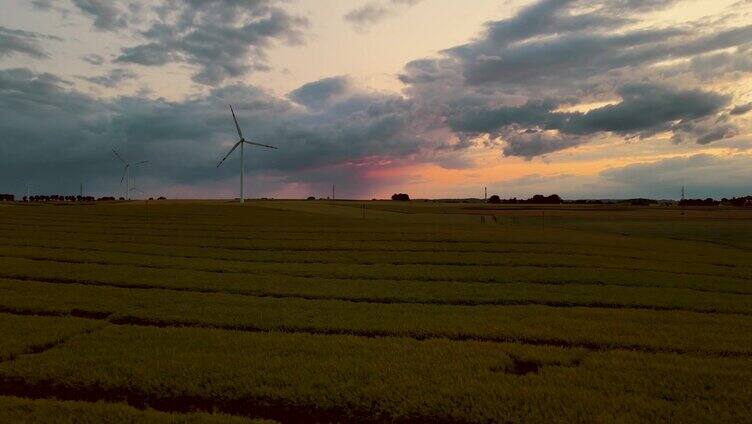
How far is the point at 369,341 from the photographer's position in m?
12.8

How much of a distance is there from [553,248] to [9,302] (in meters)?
31.8

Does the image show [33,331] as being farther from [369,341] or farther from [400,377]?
[400,377]

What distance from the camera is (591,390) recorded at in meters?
9.66

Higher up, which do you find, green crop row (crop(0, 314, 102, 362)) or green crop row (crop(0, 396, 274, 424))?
green crop row (crop(0, 314, 102, 362))

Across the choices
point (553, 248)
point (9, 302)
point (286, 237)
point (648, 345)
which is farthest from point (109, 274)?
point (553, 248)

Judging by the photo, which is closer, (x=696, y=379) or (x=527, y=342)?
(x=696, y=379)

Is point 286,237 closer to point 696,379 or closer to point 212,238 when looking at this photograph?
point 212,238

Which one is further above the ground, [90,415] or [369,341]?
[369,341]

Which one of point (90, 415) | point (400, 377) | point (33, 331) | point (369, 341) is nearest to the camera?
point (90, 415)

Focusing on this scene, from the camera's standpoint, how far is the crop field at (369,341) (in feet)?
30.0

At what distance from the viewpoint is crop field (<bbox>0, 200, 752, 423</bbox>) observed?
9.14 metres

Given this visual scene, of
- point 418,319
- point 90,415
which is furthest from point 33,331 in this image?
point 418,319

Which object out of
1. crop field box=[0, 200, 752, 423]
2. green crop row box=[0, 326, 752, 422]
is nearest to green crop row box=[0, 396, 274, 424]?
crop field box=[0, 200, 752, 423]

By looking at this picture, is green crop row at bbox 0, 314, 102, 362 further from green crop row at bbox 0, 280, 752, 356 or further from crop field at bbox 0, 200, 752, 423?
green crop row at bbox 0, 280, 752, 356
